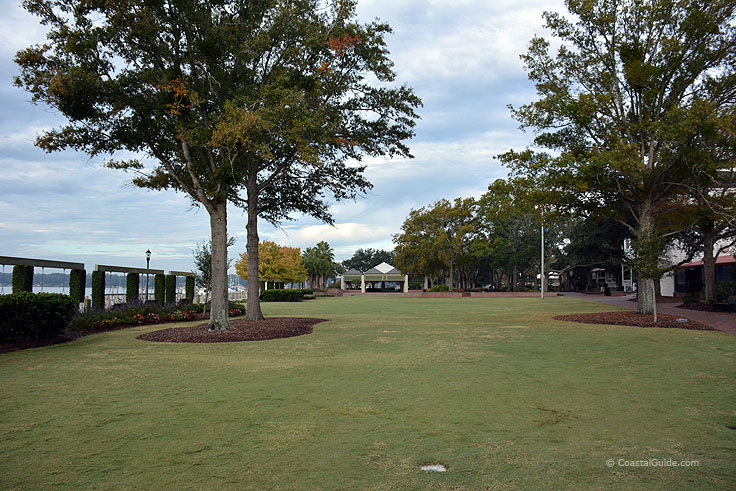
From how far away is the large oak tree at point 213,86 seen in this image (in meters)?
14.4

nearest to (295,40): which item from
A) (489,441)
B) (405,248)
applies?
(489,441)

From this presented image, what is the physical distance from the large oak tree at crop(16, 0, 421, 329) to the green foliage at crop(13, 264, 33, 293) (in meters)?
4.50

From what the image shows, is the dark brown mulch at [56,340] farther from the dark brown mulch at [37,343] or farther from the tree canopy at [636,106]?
the tree canopy at [636,106]

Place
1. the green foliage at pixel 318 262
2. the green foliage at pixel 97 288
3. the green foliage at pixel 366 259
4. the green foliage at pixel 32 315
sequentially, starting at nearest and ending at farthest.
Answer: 1. the green foliage at pixel 32 315
2. the green foliage at pixel 97 288
3. the green foliage at pixel 318 262
4. the green foliage at pixel 366 259

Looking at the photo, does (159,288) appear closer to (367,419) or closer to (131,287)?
(131,287)

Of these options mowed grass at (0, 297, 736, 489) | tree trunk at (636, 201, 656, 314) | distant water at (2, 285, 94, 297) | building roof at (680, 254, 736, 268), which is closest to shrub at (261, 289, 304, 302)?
distant water at (2, 285, 94, 297)

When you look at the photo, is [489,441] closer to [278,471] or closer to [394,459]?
[394,459]

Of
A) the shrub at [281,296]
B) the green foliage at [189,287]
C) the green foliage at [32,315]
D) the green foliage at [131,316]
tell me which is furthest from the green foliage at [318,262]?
the green foliage at [32,315]

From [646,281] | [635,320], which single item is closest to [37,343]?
[635,320]

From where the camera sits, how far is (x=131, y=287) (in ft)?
78.2

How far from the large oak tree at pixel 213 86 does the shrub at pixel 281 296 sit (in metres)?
25.9

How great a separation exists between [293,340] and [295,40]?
10.6 metres

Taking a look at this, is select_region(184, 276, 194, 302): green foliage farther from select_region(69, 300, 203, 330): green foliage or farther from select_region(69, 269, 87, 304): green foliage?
select_region(69, 269, 87, 304): green foliage

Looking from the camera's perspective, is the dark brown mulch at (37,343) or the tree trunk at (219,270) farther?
the tree trunk at (219,270)
